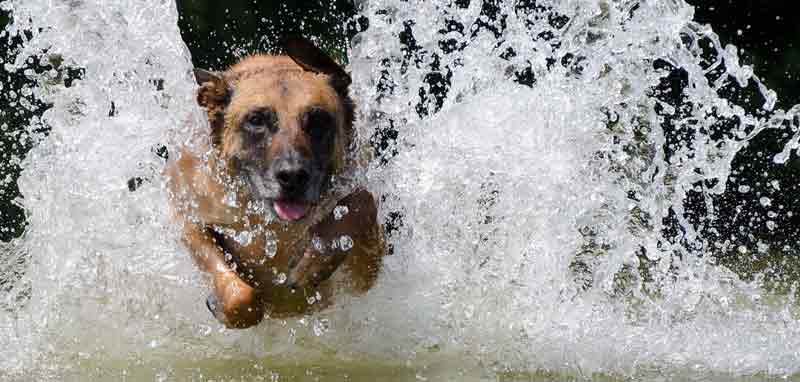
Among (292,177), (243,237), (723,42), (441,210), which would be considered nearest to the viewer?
(292,177)

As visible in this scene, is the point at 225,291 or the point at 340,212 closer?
the point at 225,291

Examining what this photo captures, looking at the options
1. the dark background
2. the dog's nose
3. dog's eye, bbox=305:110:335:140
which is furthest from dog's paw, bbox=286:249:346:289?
the dark background

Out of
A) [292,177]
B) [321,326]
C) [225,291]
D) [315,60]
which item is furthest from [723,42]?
A: [225,291]

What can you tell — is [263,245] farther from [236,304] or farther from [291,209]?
[236,304]

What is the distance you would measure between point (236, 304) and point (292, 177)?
631mm

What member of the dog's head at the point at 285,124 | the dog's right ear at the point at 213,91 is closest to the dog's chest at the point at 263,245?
the dog's head at the point at 285,124

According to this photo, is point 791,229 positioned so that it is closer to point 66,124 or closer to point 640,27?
point 640,27

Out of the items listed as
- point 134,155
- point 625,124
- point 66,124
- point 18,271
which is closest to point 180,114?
point 134,155

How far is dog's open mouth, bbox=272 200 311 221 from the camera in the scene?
5.21m

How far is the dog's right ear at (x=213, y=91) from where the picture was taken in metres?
5.48

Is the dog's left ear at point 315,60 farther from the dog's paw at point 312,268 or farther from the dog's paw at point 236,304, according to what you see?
the dog's paw at point 236,304

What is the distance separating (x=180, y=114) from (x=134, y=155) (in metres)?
0.49

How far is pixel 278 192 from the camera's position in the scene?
5164mm

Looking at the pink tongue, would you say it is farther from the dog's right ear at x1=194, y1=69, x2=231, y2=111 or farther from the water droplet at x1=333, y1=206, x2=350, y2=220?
the dog's right ear at x1=194, y1=69, x2=231, y2=111
